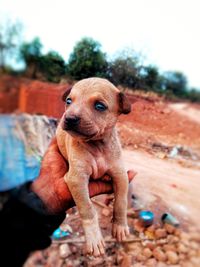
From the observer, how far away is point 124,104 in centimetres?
82

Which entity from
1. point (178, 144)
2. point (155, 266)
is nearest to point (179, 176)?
point (178, 144)

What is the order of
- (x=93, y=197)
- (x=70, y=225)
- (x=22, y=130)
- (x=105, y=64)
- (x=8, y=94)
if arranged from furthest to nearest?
(x=70, y=225)
(x=93, y=197)
(x=105, y=64)
(x=22, y=130)
(x=8, y=94)

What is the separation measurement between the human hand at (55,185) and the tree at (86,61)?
0.25m

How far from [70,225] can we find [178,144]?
15.8 inches

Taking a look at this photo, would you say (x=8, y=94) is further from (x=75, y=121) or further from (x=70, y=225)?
(x=70, y=225)

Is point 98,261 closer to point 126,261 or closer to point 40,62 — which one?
point 126,261

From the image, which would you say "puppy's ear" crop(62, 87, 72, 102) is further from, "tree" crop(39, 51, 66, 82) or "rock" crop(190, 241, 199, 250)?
"rock" crop(190, 241, 199, 250)

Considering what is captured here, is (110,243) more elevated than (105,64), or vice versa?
(105,64)

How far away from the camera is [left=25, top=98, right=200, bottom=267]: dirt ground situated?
83 centimetres

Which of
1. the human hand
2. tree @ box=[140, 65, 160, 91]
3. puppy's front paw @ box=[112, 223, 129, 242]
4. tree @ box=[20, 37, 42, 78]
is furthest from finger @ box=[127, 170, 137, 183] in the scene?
tree @ box=[20, 37, 42, 78]

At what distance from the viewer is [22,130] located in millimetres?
649

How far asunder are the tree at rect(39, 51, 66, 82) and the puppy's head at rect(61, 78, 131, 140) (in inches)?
2.3

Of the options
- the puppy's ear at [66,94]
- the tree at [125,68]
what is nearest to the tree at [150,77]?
the tree at [125,68]

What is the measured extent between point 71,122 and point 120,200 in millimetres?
260
